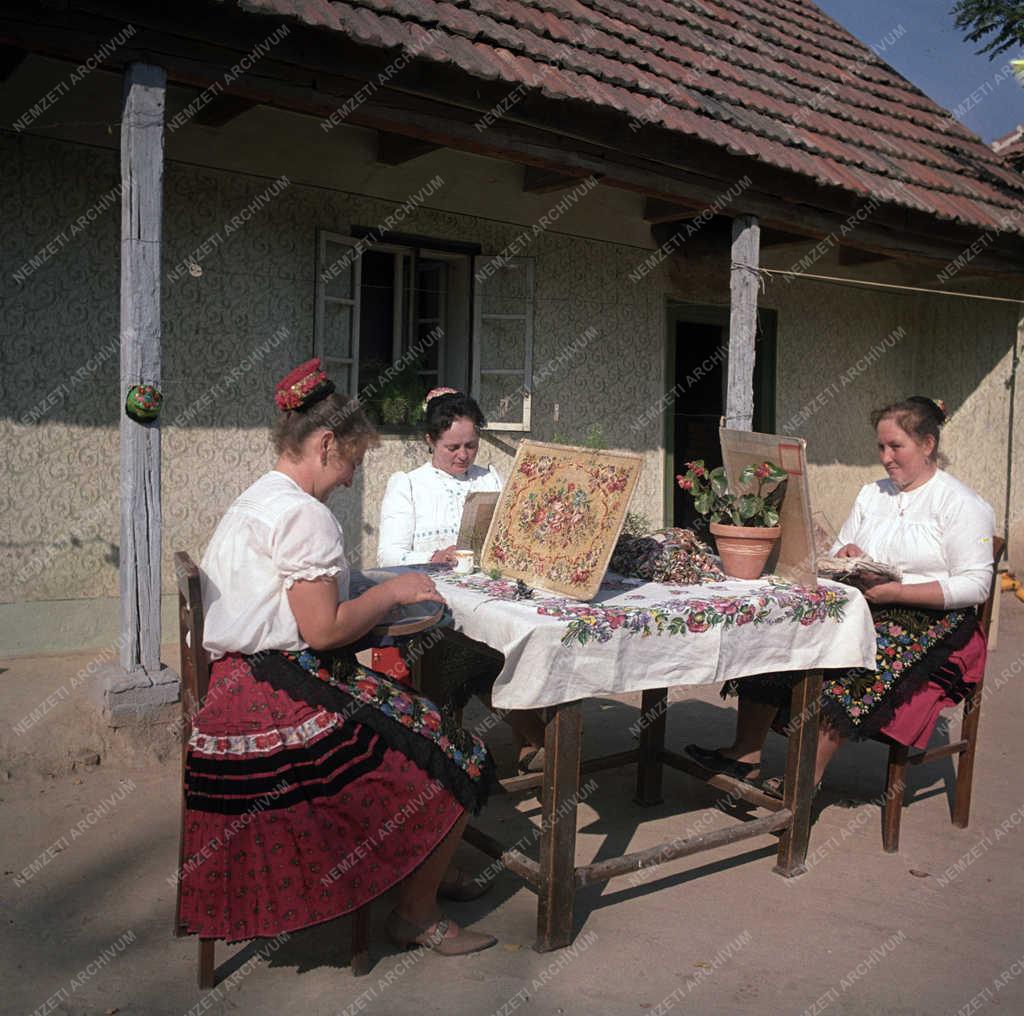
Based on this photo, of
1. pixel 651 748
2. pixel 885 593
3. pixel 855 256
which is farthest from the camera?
pixel 855 256

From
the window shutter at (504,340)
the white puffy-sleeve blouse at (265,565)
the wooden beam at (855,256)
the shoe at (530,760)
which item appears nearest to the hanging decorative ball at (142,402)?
the white puffy-sleeve blouse at (265,565)

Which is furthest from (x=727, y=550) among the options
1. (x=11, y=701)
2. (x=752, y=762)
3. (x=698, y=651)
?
(x=11, y=701)

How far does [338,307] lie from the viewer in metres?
6.61

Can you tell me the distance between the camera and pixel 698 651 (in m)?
3.18

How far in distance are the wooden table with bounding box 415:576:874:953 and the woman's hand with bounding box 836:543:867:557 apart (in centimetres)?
47

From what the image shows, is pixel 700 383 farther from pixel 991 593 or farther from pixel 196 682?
pixel 196 682

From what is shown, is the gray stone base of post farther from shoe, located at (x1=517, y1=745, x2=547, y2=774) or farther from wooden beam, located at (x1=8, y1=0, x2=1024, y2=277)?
wooden beam, located at (x1=8, y1=0, x2=1024, y2=277)

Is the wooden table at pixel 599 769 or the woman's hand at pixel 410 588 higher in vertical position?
the woman's hand at pixel 410 588

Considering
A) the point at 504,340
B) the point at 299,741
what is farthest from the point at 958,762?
the point at 504,340

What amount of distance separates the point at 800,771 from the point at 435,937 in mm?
1429

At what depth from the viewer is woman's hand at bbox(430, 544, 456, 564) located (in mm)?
3705

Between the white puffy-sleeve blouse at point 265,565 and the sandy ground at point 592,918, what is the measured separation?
3.18 feet

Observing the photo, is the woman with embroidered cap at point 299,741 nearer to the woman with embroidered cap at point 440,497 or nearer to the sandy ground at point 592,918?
the sandy ground at point 592,918

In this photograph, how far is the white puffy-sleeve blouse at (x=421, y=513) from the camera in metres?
4.26
